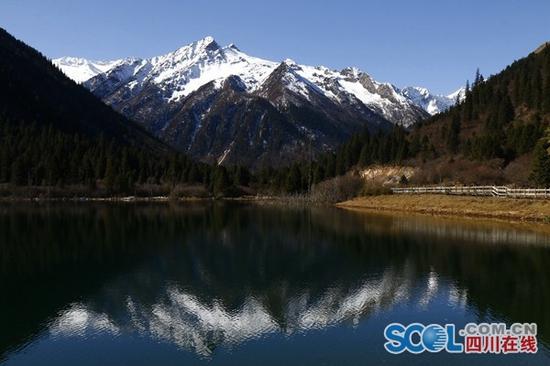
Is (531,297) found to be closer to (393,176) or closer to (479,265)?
(479,265)

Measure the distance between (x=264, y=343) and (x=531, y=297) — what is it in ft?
56.3

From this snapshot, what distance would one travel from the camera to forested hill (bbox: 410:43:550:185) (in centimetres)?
13200

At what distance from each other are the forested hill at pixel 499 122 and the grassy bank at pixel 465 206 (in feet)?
75.2

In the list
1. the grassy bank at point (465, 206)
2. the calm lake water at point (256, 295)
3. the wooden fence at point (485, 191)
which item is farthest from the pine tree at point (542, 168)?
the calm lake water at point (256, 295)

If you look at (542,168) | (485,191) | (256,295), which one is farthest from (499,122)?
(256,295)

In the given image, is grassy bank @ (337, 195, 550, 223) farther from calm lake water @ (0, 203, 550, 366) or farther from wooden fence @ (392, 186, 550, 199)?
calm lake water @ (0, 203, 550, 366)

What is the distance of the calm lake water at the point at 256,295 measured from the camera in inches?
848

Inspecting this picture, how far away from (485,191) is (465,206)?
6.59 meters

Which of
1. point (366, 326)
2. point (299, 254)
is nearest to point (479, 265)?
point (299, 254)

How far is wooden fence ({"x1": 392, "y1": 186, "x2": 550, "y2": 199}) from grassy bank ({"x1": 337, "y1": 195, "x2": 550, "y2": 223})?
1.83 metres

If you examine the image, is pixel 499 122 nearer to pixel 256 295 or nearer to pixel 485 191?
pixel 485 191

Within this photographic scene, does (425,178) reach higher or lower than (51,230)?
higher

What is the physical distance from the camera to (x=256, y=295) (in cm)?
3131

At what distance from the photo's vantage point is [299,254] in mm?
48969
